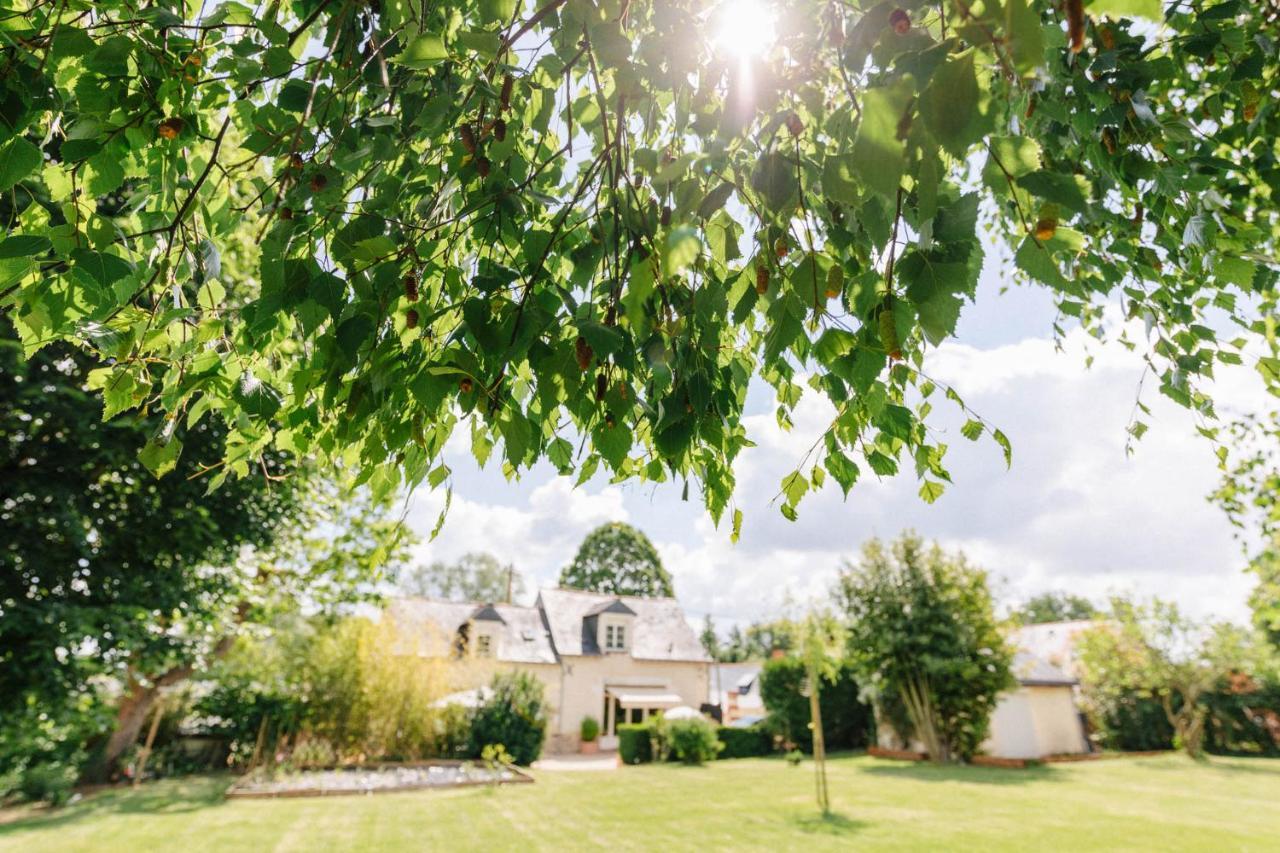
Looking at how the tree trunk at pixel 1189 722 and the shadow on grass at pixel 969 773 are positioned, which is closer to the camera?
the shadow on grass at pixel 969 773

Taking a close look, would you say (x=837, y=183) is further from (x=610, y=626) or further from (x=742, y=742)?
(x=610, y=626)

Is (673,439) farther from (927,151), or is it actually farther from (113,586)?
(113,586)

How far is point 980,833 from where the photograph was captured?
10.1 m

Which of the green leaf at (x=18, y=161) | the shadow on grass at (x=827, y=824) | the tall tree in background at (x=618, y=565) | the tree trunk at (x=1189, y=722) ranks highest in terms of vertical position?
the tall tree in background at (x=618, y=565)

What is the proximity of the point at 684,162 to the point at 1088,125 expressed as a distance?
1451 mm

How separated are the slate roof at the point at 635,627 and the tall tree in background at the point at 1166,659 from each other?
52.9ft

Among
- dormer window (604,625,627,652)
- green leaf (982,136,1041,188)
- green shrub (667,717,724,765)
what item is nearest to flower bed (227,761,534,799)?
green shrub (667,717,724,765)

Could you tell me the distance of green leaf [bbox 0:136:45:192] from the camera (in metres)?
1.53

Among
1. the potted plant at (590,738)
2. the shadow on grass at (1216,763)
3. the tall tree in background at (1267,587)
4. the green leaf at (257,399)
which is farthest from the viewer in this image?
the potted plant at (590,738)

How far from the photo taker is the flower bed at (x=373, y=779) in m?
14.0

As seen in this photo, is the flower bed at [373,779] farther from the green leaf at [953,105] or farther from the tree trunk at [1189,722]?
the tree trunk at [1189,722]

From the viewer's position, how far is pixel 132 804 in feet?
43.9

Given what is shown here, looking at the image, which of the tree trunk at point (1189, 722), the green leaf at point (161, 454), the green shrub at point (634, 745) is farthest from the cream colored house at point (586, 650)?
the green leaf at point (161, 454)

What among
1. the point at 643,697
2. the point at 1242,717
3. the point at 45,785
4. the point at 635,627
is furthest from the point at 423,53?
the point at 1242,717
